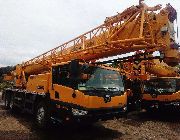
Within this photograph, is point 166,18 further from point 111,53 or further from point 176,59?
point 111,53

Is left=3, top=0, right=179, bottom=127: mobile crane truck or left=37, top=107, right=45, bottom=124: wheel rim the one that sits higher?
left=3, top=0, right=179, bottom=127: mobile crane truck

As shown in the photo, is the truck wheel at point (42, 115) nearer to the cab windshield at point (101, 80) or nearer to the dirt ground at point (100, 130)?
the dirt ground at point (100, 130)

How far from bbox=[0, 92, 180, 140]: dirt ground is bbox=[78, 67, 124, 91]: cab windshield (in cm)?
159

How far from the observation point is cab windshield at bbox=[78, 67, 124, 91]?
8039mm

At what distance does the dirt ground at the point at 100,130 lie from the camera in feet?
27.9

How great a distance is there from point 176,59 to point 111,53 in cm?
220

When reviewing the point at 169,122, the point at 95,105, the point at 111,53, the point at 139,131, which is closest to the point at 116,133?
the point at 139,131

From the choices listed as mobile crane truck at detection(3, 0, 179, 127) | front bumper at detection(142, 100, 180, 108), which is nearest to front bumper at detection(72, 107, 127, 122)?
mobile crane truck at detection(3, 0, 179, 127)

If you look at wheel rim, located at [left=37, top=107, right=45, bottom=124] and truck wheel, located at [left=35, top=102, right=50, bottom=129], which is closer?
truck wheel, located at [left=35, top=102, right=50, bottom=129]

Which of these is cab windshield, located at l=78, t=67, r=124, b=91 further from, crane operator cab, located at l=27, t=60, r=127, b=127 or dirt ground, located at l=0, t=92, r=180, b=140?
dirt ground, located at l=0, t=92, r=180, b=140

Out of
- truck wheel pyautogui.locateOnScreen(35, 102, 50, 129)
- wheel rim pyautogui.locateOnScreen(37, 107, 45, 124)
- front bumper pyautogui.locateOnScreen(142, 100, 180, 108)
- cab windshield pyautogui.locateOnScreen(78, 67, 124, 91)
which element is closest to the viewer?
cab windshield pyautogui.locateOnScreen(78, 67, 124, 91)

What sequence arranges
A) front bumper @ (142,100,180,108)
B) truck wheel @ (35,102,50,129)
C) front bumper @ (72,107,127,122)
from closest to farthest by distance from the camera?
front bumper @ (72,107,127,122) < truck wheel @ (35,102,50,129) < front bumper @ (142,100,180,108)

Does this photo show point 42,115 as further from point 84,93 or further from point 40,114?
point 84,93

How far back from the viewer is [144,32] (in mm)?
8180
